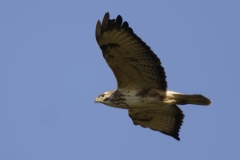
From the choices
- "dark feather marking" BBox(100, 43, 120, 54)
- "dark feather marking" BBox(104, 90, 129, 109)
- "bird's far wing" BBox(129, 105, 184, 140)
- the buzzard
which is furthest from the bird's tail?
"dark feather marking" BBox(100, 43, 120, 54)

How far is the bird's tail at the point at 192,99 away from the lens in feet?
35.2

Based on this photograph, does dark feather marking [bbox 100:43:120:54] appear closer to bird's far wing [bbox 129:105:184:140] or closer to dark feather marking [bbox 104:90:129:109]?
dark feather marking [bbox 104:90:129:109]

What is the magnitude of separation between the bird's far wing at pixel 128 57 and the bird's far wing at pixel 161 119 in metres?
1.15

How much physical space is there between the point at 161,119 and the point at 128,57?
2292 millimetres

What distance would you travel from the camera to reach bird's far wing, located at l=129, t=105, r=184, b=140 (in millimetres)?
12391

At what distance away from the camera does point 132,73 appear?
446 inches

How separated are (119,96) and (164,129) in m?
1.90

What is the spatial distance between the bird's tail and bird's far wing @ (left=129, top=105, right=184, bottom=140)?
130 centimetres

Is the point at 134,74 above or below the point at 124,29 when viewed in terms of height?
below

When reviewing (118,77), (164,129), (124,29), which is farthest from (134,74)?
(164,129)

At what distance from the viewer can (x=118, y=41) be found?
10.8 metres

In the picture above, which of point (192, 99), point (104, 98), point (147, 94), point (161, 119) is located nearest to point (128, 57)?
point (147, 94)

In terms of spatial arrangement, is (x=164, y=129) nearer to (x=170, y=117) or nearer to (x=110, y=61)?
(x=170, y=117)

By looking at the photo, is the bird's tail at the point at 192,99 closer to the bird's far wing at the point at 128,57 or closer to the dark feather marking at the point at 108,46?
the bird's far wing at the point at 128,57
